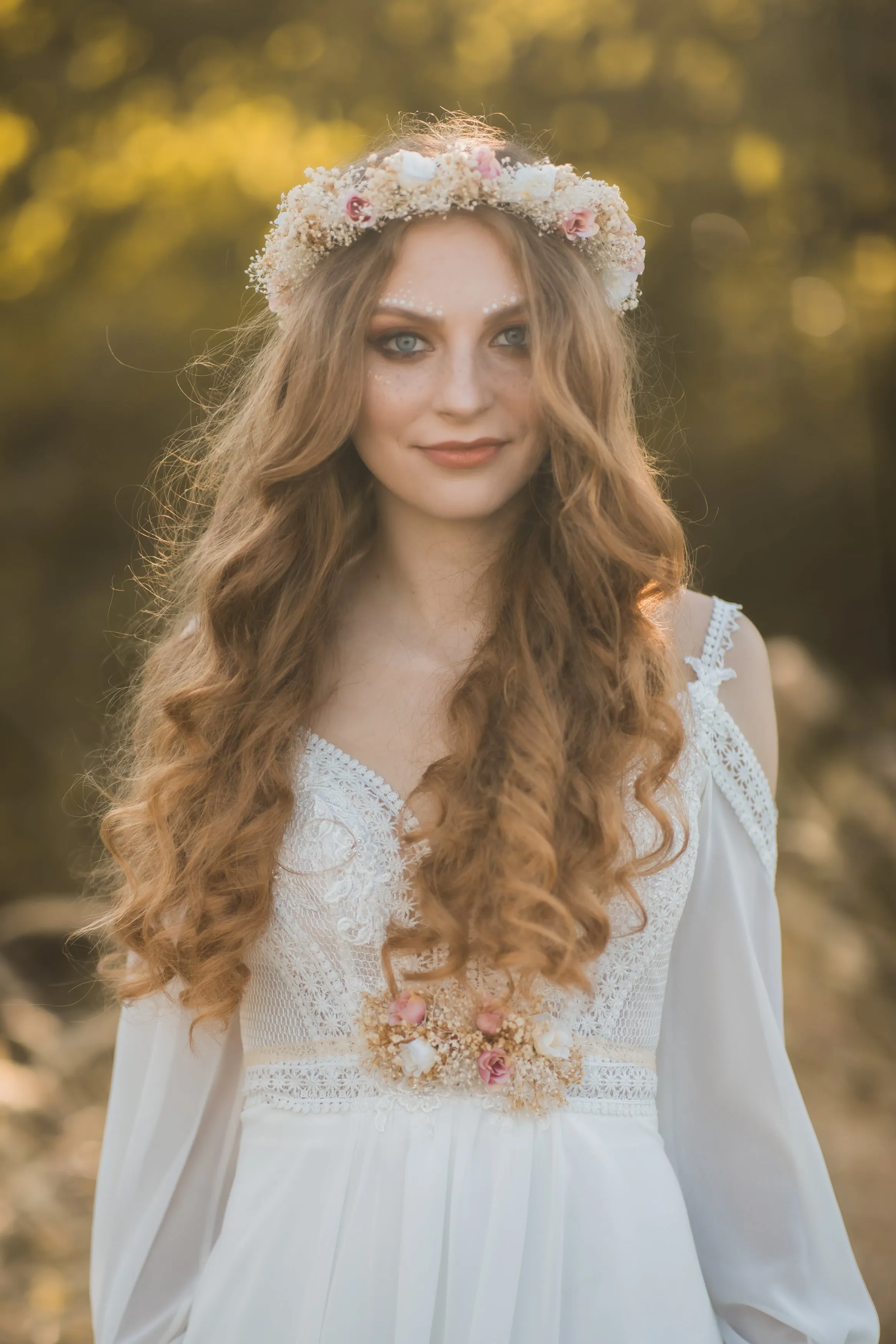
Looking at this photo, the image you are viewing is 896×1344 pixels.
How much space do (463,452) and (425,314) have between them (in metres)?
0.17

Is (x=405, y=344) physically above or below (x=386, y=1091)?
above

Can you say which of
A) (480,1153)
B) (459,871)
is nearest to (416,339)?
(459,871)

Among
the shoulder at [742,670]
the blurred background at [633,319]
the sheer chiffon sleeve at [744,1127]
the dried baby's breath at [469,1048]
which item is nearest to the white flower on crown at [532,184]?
the shoulder at [742,670]

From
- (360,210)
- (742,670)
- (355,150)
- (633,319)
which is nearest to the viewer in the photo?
(360,210)

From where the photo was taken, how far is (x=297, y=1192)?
152 centimetres

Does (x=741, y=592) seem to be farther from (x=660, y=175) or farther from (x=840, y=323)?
(x=660, y=175)

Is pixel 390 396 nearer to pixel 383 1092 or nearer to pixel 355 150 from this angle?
pixel 383 1092

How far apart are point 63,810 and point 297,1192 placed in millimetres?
1680

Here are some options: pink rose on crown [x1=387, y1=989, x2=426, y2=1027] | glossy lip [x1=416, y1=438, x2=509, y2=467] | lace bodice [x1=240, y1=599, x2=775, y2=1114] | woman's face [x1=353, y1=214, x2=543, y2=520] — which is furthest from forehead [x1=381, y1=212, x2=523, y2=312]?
pink rose on crown [x1=387, y1=989, x2=426, y2=1027]

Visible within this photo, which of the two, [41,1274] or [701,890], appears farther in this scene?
[41,1274]

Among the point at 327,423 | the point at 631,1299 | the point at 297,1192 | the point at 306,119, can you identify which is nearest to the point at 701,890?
the point at 631,1299

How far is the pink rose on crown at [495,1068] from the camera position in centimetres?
148

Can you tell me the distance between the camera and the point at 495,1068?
4.88 feet

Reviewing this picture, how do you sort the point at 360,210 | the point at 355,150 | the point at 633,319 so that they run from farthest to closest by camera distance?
the point at 633,319 < the point at 355,150 < the point at 360,210
